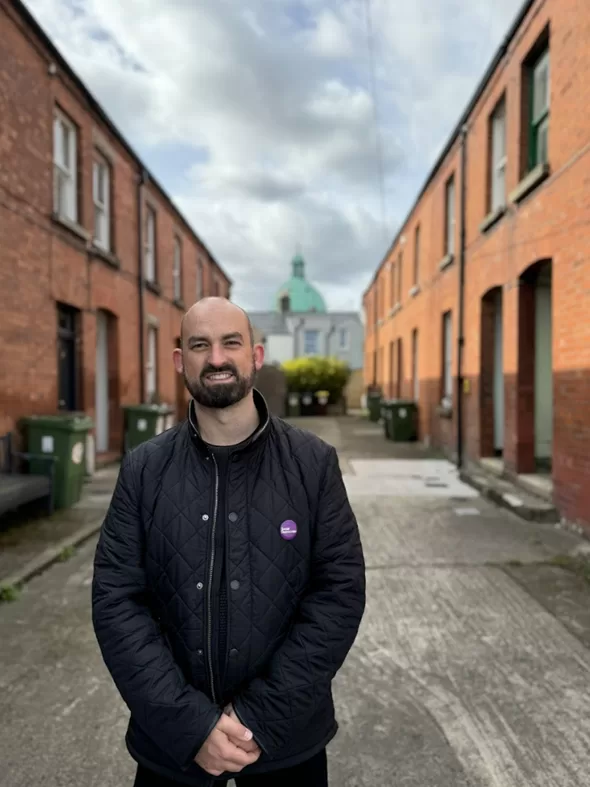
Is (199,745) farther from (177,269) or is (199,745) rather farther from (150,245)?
(177,269)

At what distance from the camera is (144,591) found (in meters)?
1.95

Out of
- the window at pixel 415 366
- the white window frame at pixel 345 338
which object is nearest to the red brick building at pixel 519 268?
the window at pixel 415 366

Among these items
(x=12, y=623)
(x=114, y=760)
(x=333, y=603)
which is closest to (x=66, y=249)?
(x=12, y=623)

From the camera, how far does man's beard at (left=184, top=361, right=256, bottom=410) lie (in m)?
1.92

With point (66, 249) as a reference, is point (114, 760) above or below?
below

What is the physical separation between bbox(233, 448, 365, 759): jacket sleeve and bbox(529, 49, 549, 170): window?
26.5ft

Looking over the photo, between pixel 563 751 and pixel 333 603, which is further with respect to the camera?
pixel 563 751

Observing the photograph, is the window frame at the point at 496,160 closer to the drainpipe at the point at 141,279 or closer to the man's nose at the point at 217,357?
the drainpipe at the point at 141,279

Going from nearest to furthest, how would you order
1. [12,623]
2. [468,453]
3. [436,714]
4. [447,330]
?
1. [436,714]
2. [12,623]
3. [468,453]
4. [447,330]

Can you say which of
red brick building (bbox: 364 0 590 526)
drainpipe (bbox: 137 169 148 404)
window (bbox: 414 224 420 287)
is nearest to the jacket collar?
red brick building (bbox: 364 0 590 526)

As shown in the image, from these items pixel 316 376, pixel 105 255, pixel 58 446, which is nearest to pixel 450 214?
pixel 105 255

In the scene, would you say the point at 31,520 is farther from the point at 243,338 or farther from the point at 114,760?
the point at 243,338

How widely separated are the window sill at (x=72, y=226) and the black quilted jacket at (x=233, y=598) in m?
8.36

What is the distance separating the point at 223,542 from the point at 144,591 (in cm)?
30
